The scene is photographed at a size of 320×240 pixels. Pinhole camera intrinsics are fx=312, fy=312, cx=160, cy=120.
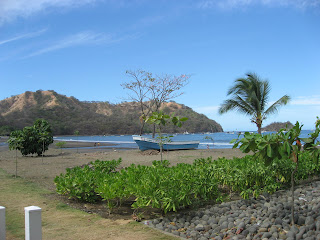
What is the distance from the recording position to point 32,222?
2695 mm

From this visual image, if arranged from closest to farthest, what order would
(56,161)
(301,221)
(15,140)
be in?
(301,221) < (56,161) < (15,140)

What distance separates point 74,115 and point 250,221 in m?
94.0

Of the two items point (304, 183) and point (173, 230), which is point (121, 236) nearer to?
point (173, 230)

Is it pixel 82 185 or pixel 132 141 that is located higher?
pixel 82 185

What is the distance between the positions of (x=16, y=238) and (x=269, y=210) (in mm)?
3777

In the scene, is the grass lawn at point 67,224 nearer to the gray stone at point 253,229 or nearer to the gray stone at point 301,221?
the gray stone at point 253,229

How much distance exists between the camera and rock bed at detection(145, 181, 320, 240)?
4.23 m

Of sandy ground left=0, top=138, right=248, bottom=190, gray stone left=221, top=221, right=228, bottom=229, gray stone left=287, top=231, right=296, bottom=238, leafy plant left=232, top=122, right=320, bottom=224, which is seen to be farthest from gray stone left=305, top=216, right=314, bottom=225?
sandy ground left=0, top=138, right=248, bottom=190

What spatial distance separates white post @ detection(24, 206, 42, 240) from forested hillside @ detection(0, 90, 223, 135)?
74355 mm

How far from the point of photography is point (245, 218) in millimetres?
4797

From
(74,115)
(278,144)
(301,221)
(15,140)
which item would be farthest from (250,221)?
(74,115)

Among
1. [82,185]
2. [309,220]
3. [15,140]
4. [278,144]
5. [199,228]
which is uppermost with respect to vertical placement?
[278,144]

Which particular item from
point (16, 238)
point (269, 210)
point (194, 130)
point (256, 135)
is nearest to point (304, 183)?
point (269, 210)

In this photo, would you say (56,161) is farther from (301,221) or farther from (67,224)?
(301,221)
